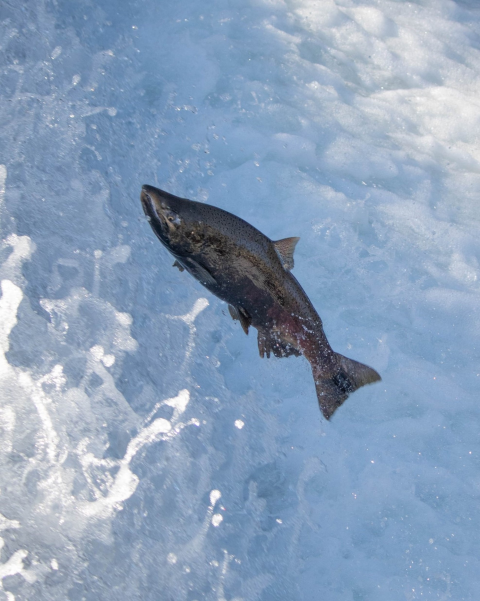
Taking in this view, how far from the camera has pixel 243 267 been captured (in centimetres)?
151

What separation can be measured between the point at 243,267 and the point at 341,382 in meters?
0.60

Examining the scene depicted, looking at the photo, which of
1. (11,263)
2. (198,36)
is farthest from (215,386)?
(198,36)

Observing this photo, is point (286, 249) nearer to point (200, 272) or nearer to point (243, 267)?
point (243, 267)

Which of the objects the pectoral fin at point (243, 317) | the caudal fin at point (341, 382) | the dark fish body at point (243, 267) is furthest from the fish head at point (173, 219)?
the caudal fin at point (341, 382)

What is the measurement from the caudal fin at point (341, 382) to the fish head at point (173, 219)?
2.34 feet

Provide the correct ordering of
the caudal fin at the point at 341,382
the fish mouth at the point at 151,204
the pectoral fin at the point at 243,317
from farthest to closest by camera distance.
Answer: the caudal fin at the point at 341,382 < the pectoral fin at the point at 243,317 < the fish mouth at the point at 151,204

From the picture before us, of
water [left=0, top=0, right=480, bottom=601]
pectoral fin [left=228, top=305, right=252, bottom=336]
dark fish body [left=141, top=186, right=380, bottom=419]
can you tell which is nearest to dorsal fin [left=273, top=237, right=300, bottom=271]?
dark fish body [left=141, top=186, right=380, bottom=419]

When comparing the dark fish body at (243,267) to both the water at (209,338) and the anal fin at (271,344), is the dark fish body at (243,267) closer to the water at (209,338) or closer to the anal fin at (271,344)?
the anal fin at (271,344)

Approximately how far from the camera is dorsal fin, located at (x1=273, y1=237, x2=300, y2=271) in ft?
5.10

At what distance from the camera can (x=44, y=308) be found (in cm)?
243

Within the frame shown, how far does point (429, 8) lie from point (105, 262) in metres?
3.24

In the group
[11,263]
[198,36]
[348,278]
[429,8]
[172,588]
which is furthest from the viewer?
[429,8]

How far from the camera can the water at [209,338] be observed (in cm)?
230

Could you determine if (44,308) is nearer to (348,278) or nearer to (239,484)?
(239,484)
